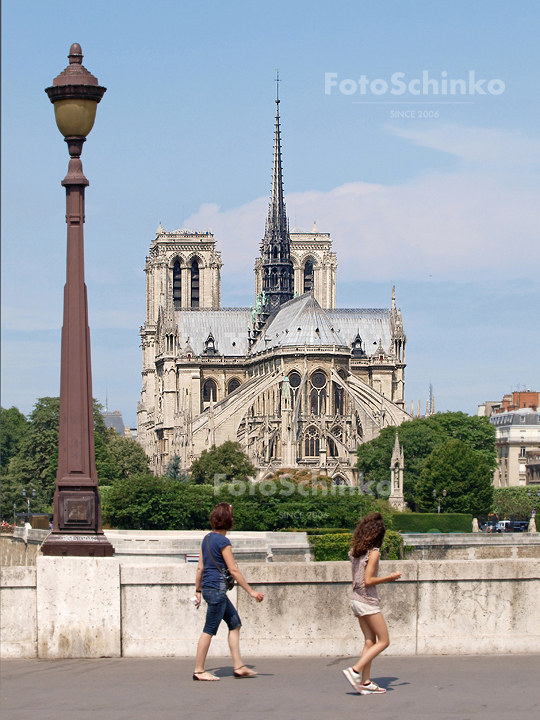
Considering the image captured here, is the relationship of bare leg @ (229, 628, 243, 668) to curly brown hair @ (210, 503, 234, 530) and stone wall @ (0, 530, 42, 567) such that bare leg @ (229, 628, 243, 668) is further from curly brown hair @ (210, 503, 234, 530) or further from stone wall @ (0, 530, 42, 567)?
stone wall @ (0, 530, 42, 567)

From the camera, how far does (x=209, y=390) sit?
118875 millimetres

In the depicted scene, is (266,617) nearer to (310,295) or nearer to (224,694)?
(224,694)

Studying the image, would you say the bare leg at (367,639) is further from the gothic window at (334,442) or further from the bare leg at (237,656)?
the gothic window at (334,442)

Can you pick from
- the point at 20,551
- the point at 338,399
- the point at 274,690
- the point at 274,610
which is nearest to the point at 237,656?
the point at 274,690

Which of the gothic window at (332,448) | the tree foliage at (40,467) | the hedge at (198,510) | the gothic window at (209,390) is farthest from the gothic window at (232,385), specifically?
the hedge at (198,510)

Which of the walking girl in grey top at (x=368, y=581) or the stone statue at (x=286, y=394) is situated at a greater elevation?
the stone statue at (x=286, y=394)

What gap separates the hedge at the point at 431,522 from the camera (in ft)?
237

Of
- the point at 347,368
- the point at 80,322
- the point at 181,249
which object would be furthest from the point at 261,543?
the point at 181,249

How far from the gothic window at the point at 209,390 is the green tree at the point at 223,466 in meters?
26.5

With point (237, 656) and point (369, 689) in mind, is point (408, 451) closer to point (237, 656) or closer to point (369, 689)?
point (237, 656)

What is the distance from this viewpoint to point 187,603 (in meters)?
14.3

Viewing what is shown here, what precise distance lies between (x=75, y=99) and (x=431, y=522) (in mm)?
60542

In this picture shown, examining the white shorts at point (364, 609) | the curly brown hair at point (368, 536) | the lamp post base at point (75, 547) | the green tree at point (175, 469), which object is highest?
the green tree at point (175, 469)

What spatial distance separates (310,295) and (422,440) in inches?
777
